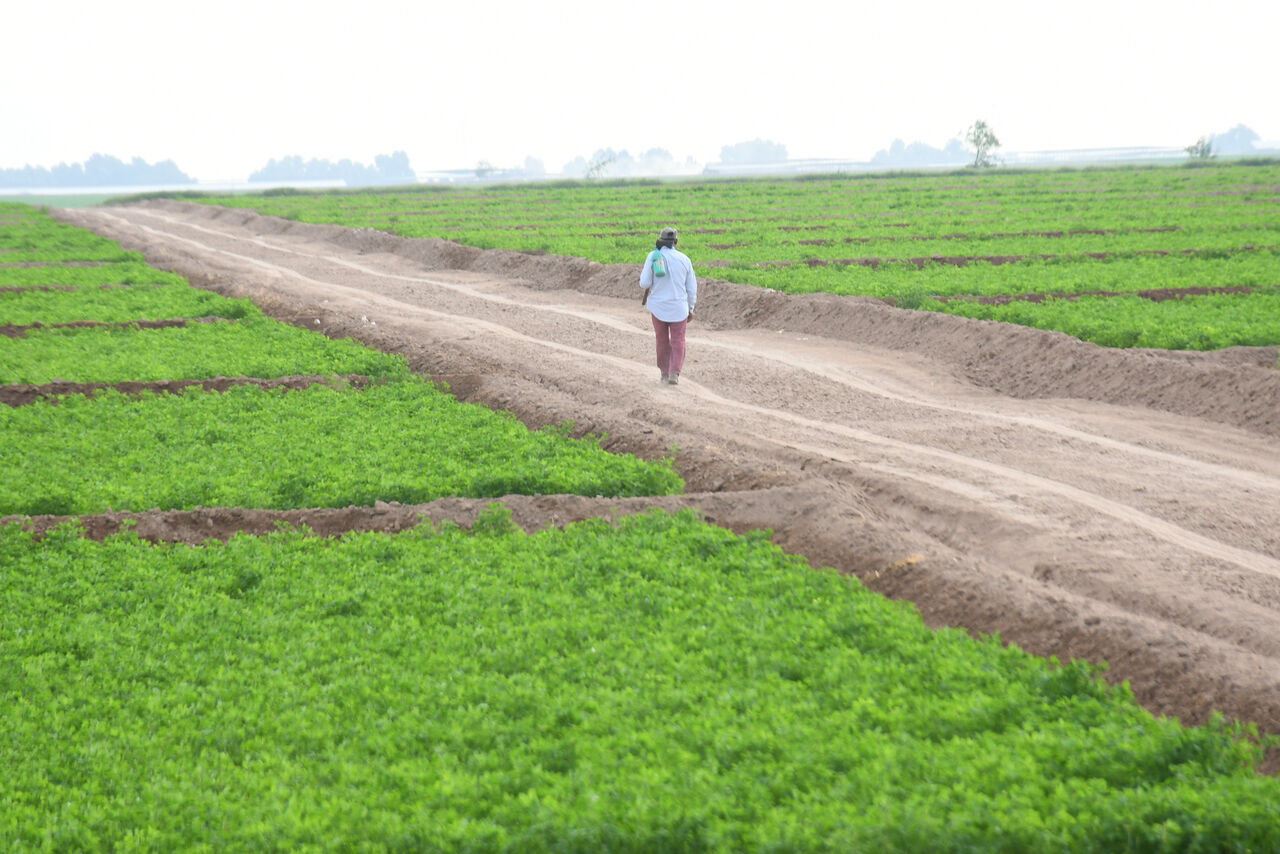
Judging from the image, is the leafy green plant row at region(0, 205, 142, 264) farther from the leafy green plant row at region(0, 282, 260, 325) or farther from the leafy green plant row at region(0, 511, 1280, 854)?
the leafy green plant row at region(0, 511, 1280, 854)

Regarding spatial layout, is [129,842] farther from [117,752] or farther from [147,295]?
[147,295]

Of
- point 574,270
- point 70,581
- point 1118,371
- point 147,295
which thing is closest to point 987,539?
point 1118,371

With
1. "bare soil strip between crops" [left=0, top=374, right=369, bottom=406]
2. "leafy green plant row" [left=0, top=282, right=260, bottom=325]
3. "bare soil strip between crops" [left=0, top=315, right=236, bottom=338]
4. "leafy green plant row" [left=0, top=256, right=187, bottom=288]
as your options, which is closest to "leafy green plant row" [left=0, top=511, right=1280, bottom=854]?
"bare soil strip between crops" [left=0, top=374, right=369, bottom=406]

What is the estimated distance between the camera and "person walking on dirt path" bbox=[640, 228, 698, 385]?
1561cm

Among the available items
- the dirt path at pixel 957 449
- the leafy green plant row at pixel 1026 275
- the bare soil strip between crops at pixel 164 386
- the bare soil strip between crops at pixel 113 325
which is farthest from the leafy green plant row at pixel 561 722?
the leafy green plant row at pixel 1026 275

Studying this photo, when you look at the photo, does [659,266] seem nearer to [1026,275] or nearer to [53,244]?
[1026,275]

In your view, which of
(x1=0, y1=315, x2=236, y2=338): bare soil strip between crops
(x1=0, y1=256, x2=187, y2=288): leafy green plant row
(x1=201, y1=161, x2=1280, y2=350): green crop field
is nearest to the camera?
(x1=0, y1=315, x2=236, y2=338): bare soil strip between crops

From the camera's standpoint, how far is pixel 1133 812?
498cm

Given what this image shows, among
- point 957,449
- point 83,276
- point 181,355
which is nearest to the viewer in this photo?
point 957,449

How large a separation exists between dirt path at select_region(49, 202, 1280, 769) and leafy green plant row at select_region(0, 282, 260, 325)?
154 centimetres

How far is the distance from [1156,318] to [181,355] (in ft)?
60.8

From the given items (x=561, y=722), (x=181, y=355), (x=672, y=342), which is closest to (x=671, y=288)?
(x=672, y=342)

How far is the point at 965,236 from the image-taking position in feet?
112

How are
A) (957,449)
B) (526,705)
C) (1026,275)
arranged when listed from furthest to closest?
(1026,275) < (957,449) < (526,705)
